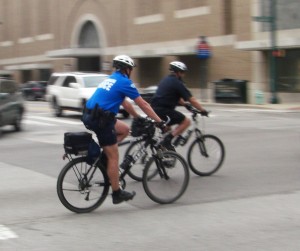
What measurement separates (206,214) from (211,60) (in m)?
32.1

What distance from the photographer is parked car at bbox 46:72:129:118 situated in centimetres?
2088

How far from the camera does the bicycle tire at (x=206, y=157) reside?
8844 mm

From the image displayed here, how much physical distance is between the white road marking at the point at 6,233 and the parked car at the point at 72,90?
A: 14358 millimetres

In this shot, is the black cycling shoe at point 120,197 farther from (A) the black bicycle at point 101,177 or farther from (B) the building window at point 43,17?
(B) the building window at point 43,17

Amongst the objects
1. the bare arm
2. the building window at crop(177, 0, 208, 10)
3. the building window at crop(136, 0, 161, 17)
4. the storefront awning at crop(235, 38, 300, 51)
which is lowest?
the bare arm

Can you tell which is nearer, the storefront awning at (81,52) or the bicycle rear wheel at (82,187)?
the bicycle rear wheel at (82,187)

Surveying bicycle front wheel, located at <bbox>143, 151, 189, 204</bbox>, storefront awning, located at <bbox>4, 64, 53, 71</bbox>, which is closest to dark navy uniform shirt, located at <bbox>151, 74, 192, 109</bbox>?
bicycle front wheel, located at <bbox>143, 151, 189, 204</bbox>

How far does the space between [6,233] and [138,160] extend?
251cm

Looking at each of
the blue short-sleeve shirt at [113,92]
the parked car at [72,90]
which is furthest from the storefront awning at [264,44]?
the blue short-sleeve shirt at [113,92]

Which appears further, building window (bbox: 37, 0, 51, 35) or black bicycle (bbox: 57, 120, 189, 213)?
building window (bbox: 37, 0, 51, 35)

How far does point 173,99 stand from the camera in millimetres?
8750

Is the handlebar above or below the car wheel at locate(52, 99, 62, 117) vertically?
above

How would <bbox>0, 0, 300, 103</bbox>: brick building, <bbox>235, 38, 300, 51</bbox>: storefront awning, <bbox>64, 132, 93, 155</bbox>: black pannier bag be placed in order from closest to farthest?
<bbox>64, 132, 93, 155</bbox>: black pannier bag < <bbox>235, 38, 300, 51</bbox>: storefront awning < <bbox>0, 0, 300, 103</bbox>: brick building

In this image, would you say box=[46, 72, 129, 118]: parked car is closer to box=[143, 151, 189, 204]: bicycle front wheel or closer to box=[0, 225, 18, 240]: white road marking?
box=[143, 151, 189, 204]: bicycle front wheel
